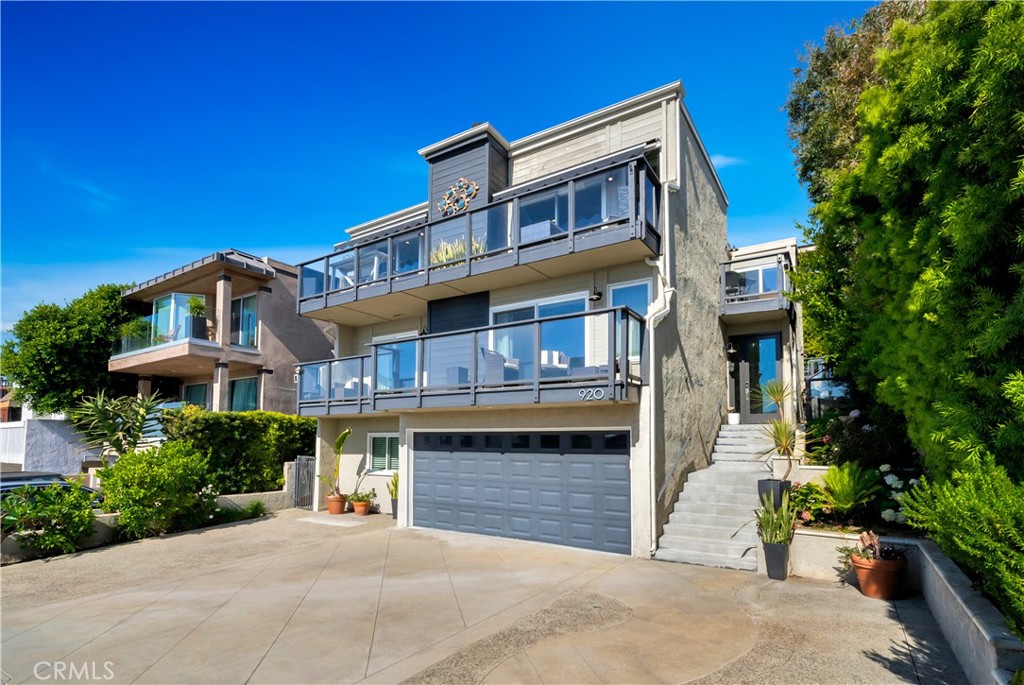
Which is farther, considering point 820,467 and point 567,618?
point 820,467

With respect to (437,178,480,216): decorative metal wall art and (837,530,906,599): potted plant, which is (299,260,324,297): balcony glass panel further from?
(837,530,906,599): potted plant

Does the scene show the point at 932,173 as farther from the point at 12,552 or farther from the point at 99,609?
the point at 12,552

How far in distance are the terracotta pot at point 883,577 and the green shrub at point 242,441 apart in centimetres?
1521

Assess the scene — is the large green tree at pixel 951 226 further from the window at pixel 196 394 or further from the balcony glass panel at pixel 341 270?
the window at pixel 196 394

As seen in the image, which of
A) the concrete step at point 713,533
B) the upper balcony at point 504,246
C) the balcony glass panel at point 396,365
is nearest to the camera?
the concrete step at point 713,533

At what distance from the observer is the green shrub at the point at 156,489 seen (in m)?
12.2

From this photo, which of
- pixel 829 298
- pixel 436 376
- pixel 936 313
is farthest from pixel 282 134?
pixel 936 313

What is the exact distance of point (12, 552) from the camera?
10406 millimetres

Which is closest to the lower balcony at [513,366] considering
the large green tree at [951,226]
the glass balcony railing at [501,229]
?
the glass balcony railing at [501,229]

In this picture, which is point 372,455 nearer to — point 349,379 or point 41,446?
point 349,379

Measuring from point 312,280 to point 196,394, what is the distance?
12161 mm

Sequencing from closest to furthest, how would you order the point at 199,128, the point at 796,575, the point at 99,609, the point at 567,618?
the point at 567,618 → the point at 99,609 → the point at 796,575 → the point at 199,128

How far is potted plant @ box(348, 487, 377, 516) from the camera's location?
618 inches

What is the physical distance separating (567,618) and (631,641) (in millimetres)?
1006
